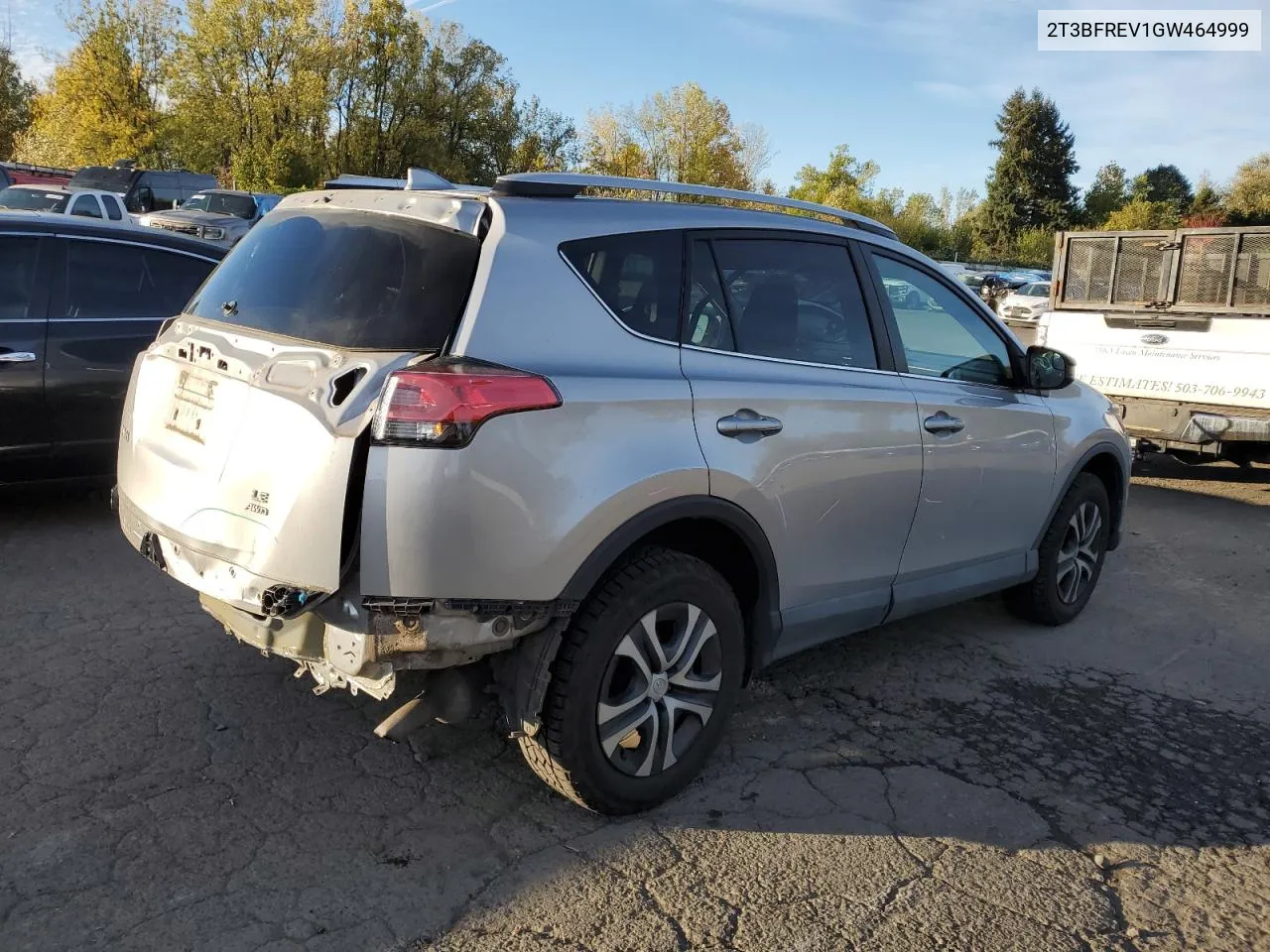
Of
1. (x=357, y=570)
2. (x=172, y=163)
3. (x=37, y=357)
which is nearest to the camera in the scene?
(x=357, y=570)

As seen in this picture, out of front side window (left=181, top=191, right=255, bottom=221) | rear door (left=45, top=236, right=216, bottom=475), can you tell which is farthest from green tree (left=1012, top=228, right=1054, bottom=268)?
rear door (left=45, top=236, right=216, bottom=475)

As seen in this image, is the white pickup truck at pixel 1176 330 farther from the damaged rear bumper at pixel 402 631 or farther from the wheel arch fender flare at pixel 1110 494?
the damaged rear bumper at pixel 402 631

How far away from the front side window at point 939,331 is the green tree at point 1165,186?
7438cm

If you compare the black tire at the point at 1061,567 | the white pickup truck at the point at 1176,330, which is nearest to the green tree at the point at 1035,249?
the white pickup truck at the point at 1176,330

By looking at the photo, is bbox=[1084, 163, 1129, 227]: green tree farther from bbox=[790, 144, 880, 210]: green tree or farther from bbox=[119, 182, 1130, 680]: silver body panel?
bbox=[119, 182, 1130, 680]: silver body panel

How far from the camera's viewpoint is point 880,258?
13.3 feet

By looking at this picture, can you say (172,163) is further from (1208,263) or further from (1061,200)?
(1061,200)

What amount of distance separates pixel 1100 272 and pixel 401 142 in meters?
42.1

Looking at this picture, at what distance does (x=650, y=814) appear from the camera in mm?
3182

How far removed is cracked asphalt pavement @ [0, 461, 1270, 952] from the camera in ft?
8.73

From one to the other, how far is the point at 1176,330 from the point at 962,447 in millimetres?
5085

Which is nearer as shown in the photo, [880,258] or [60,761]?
[60,761]

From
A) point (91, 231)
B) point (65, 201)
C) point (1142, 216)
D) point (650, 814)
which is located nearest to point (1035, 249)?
point (1142, 216)

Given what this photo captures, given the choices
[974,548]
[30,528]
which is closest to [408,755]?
[974,548]
